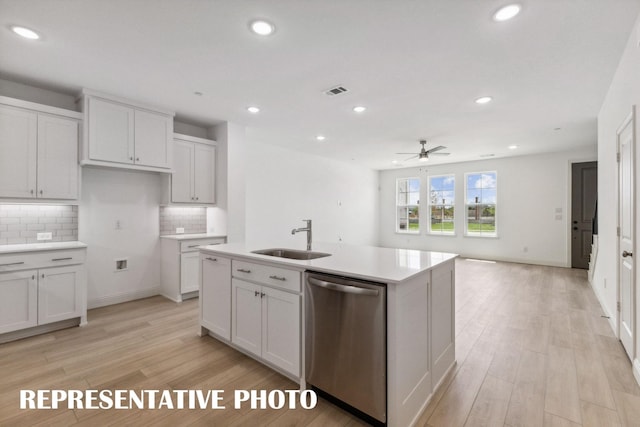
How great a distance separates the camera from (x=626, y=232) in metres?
2.52

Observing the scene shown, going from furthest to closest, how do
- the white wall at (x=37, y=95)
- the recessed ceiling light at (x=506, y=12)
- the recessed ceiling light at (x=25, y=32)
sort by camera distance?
the white wall at (x=37, y=95), the recessed ceiling light at (x=25, y=32), the recessed ceiling light at (x=506, y=12)

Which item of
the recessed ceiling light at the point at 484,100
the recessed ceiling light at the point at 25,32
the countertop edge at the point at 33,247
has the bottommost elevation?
the countertop edge at the point at 33,247

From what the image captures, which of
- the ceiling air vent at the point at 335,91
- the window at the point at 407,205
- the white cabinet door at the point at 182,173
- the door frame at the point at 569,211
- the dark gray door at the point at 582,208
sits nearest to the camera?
the ceiling air vent at the point at 335,91

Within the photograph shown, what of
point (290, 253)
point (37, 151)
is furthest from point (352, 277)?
point (37, 151)

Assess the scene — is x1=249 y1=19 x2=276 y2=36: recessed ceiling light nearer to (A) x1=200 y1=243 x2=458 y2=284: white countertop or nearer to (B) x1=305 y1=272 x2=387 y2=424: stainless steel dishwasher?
(A) x1=200 y1=243 x2=458 y2=284: white countertop

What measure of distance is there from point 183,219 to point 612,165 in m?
5.62

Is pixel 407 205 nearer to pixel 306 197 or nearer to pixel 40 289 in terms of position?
pixel 306 197

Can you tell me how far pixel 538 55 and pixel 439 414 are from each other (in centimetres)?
299

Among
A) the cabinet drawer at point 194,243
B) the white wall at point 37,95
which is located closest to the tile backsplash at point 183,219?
the cabinet drawer at point 194,243

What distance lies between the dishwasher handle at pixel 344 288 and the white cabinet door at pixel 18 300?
3019mm

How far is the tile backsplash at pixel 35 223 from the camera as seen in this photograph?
10.3ft

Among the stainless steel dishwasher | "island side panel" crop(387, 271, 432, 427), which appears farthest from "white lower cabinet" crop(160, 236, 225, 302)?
"island side panel" crop(387, 271, 432, 427)

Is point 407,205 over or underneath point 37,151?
underneath

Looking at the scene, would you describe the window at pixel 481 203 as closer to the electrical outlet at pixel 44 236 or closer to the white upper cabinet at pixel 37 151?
the white upper cabinet at pixel 37 151
